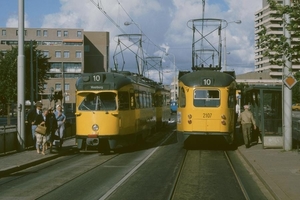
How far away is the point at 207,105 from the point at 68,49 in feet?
317

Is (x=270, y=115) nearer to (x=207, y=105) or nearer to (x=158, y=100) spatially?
(x=207, y=105)

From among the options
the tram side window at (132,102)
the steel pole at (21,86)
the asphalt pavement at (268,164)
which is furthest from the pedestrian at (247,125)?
the steel pole at (21,86)

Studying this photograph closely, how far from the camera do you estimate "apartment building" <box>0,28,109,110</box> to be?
114188 mm

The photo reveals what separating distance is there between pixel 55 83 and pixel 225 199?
345ft

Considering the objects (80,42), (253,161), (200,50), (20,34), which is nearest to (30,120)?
(20,34)

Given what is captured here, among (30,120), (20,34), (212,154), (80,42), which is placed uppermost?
(80,42)

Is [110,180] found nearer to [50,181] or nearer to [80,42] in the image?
[50,181]

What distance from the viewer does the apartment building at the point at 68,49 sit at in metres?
114

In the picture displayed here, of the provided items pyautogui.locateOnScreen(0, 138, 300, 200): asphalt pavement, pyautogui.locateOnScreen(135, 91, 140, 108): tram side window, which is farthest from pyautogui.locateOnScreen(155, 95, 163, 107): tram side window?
pyautogui.locateOnScreen(0, 138, 300, 200): asphalt pavement

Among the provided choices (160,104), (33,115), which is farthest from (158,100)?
(33,115)

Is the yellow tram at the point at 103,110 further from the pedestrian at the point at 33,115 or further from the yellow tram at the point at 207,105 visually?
the yellow tram at the point at 207,105

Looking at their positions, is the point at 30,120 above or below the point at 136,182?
above

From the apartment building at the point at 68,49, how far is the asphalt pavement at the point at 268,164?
93174mm

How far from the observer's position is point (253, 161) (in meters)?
16.2
